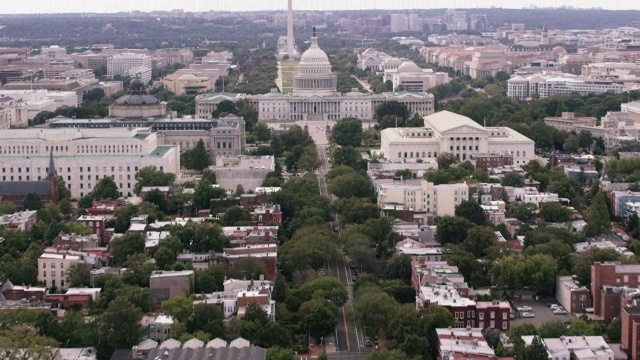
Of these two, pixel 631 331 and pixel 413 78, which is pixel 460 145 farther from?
pixel 413 78

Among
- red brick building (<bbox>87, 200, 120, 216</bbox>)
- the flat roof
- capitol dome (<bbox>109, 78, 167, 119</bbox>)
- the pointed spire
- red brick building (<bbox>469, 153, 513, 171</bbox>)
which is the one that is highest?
capitol dome (<bbox>109, 78, 167, 119</bbox>)

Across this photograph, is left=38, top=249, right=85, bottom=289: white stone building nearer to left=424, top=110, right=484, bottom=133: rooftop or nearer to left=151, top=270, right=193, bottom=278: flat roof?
left=151, top=270, right=193, bottom=278: flat roof

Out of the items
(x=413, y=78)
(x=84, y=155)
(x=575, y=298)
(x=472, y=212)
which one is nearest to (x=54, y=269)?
(x=575, y=298)

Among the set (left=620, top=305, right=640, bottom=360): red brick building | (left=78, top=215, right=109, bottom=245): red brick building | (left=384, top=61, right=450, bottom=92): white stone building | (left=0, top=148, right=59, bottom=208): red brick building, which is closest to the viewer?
(left=620, top=305, right=640, bottom=360): red brick building

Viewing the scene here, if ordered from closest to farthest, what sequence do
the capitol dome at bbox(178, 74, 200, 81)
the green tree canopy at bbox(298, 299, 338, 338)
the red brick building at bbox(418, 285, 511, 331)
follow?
the green tree canopy at bbox(298, 299, 338, 338) → the red brick building at bbox(418, 285, 511, 331) → the capitol dome at bbox(178, 74, 200, 81)

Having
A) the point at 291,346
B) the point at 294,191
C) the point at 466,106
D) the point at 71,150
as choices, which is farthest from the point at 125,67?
the point at 291,346

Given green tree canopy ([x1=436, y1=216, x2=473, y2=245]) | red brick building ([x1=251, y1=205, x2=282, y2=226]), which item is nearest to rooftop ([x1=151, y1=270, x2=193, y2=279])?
red brick building ([x1=251, y1=205, x2=282, y2=226])
